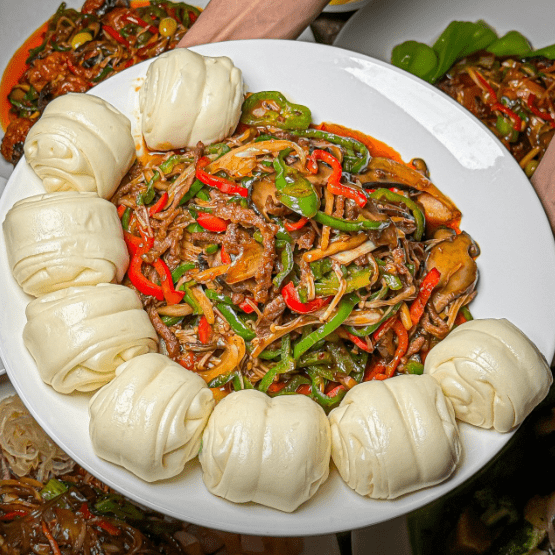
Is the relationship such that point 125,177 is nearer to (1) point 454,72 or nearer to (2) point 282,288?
(2) point 282,288

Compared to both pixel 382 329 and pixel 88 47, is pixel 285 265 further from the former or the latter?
pixel 88 47

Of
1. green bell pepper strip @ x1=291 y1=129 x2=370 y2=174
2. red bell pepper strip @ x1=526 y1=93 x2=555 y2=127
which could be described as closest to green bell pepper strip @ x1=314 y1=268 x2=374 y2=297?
green bell pepper strip @ x1=291 y1=129 x2=370 y2=174

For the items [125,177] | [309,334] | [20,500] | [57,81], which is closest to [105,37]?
[57,81]

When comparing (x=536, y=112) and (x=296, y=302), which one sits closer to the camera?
(x=296, y=302)

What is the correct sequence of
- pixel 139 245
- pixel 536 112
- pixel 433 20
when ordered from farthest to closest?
pixel 433 20
pixel 536 112
pixel 139 245

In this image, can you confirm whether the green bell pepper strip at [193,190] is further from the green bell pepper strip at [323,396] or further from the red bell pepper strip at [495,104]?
the red bell pepper strip at [495,104]

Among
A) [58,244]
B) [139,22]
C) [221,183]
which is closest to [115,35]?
[139,22]

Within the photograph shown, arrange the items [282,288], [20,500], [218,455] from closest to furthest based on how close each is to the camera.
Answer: [218,455] < [282,288] < [20,500]
